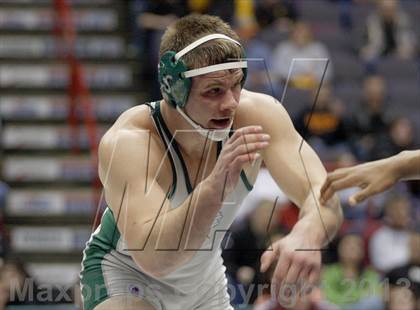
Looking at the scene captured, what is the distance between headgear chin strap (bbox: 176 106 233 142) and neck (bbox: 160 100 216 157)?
0.27 ft

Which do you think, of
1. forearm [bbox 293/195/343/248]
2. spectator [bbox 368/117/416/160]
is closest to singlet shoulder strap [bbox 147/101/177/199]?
forearm [bbox 293/195/343/248]

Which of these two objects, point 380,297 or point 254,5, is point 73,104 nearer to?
point 254,5

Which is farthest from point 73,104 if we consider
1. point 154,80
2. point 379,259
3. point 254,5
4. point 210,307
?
point 210,307

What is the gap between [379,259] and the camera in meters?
10.3

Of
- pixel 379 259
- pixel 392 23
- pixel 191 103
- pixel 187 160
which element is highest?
pixel 191 103

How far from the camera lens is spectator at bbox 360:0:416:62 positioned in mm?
14023

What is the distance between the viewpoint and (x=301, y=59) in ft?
41.7

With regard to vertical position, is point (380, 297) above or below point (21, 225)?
above

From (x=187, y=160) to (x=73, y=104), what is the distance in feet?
→ 23.6

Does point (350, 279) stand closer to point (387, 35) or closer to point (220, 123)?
point (220, 123)

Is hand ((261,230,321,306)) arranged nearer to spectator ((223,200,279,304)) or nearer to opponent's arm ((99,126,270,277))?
opponent's arm ((99,126,270,277))

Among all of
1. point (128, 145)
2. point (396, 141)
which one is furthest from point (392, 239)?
point (128, 145)

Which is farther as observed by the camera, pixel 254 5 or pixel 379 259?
pixel 254 5

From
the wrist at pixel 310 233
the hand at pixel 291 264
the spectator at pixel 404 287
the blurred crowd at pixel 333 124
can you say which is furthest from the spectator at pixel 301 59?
the hand at pixel 291 264
